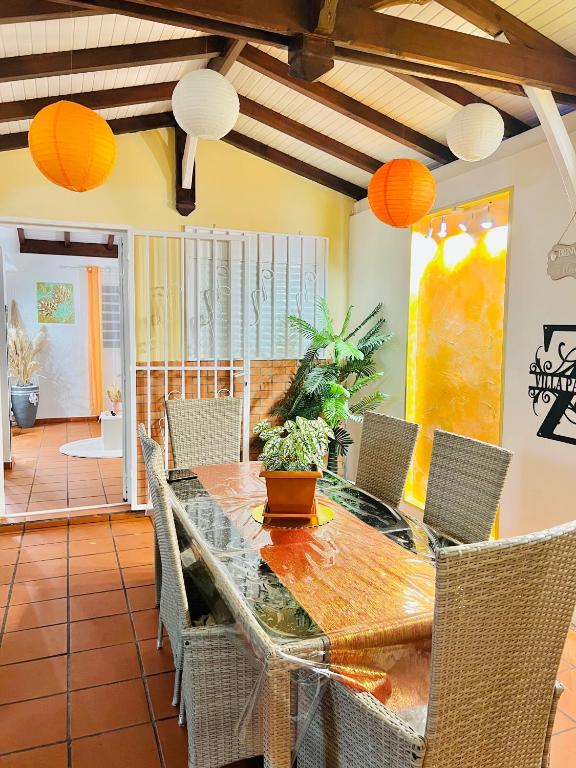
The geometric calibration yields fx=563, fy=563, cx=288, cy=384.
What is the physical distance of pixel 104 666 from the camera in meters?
2.37

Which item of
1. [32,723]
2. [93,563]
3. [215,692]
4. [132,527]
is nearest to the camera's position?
[215,692]

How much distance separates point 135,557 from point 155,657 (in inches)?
43.3

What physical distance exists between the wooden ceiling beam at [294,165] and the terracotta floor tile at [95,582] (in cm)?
320

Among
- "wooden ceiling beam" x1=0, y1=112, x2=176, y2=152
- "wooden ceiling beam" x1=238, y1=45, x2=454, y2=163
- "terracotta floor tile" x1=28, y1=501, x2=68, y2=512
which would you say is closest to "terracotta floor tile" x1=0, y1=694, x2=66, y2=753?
"terracotta floor tile" x1=28, y1=501, x2=68, y2=512

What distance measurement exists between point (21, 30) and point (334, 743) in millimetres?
3067

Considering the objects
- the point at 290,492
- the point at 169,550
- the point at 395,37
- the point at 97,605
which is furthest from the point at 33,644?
the point at 395,37

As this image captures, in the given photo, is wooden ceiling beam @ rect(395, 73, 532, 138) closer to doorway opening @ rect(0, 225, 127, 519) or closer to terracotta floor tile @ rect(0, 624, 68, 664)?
terracotta floor tile @ rect(0, 624, 68, 664)

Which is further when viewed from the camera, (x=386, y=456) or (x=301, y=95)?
(x=301, y=95)

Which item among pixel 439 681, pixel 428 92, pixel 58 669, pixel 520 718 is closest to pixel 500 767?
pixel 520 718

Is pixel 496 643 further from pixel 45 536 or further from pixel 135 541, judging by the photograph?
pixel 45 536

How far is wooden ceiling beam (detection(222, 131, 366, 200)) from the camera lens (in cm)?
436

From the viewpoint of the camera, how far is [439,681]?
45.1 inches

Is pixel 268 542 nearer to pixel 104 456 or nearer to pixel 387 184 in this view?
pixel 387 184

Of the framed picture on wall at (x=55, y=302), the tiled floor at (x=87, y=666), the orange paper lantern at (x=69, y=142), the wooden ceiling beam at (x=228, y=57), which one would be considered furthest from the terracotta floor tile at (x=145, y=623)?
the framed picture on wall at (x=55, y=302)
